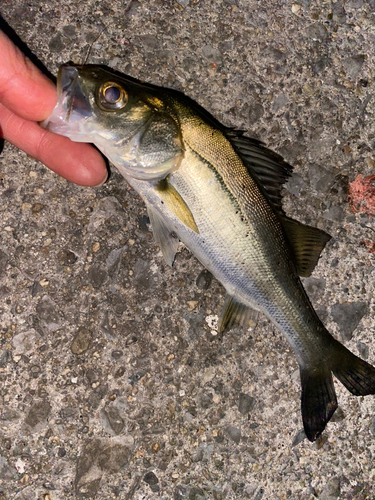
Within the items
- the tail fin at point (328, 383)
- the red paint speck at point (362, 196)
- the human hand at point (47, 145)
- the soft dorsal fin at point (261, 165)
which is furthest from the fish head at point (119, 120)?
the tail fin at point (328, 383)

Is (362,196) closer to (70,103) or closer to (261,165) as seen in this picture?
(261,165)

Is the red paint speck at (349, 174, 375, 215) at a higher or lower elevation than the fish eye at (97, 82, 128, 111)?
lower

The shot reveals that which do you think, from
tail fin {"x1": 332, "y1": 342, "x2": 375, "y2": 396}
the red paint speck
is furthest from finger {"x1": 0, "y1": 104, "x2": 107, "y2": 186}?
tail fin {"x1": 332, "y1": 342, "x2": 375, "y2": 396}

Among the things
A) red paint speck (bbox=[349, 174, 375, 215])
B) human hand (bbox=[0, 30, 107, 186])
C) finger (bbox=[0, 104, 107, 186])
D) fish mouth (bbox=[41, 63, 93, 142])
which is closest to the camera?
fish mouth (bbox=[41, 63, 93, 142])

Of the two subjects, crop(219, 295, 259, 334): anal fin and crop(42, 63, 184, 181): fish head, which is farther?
crop(219, 295, 259, 334): anal fin

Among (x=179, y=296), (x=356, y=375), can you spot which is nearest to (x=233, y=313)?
(x=179, y=296)

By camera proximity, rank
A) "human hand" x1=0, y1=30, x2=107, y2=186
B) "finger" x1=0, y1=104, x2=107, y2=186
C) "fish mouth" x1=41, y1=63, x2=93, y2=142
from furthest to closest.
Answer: "finger" x1=0, y1=104, x2=107, y2=186
"human hand" x1=0, y1=30, x2=107, y2=186
"fish mouth" x1=41, y1=63, x2=93, y2=142

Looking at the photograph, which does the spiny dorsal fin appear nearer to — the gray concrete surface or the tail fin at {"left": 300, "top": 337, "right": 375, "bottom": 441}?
the gray concrete surface
